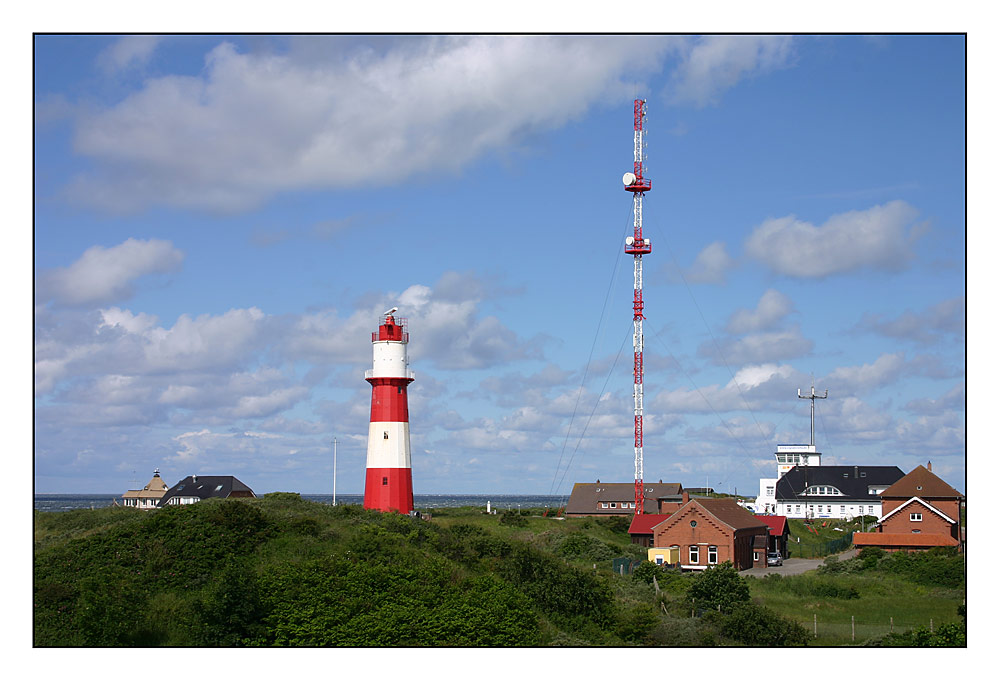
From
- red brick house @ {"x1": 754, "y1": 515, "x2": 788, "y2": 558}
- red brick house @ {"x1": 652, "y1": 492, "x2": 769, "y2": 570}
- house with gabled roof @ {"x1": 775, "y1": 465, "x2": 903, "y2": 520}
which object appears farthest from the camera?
house with gabled roof @ {"x1": 775, "y1": 465, "x2": 903, "y2": 520}

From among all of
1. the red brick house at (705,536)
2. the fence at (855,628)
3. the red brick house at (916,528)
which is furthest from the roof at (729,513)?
the fence at (855,628)

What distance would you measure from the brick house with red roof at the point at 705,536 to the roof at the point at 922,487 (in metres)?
17.1

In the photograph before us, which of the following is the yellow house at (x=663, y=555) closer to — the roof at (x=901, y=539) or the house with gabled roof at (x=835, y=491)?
the roof at (x=901, y=539)

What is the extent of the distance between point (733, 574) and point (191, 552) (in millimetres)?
18378

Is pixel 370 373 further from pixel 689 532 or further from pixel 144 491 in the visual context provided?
pixel 144 491

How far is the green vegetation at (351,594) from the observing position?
24469 mm

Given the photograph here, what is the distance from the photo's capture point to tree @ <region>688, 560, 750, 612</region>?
106 ft

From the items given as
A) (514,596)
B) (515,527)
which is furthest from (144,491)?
(514,596)

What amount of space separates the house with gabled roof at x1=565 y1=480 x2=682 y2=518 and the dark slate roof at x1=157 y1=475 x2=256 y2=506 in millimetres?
25193

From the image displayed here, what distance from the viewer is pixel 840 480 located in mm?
86375

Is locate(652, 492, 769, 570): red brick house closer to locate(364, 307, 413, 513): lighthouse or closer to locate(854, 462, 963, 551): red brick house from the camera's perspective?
locate(854, 462, 963, 551): red brick house

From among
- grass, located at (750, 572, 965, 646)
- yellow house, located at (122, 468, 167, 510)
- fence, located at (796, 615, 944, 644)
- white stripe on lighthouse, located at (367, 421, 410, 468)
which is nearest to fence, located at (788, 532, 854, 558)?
grass, located at (750, 572, 965, 646)

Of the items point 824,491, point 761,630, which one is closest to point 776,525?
point 824,491

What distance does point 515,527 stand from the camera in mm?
60844
